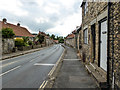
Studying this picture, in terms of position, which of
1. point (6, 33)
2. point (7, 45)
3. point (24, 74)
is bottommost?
point (24, 74)

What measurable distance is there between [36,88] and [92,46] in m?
5.00

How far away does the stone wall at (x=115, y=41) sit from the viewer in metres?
3.66

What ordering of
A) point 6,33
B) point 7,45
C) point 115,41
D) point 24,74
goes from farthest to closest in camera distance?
point 6,33, point 7,45, point 24,74, point 115,41

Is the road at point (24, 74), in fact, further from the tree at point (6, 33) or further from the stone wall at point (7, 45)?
the tree at point (6, 33)

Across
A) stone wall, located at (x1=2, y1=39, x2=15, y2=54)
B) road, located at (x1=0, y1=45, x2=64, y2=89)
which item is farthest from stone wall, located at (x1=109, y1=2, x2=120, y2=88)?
stone wall, located at (x1=2, y1=39, x2=15, y2=54)

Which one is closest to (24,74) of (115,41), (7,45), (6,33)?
(115,41)

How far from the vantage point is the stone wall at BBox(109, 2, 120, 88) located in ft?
12.0

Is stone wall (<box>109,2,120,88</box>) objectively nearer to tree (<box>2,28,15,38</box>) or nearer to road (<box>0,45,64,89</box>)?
road (<box>0,45,64,89</box>)

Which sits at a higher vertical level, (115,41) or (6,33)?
(6,33)

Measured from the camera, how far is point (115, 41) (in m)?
3.91

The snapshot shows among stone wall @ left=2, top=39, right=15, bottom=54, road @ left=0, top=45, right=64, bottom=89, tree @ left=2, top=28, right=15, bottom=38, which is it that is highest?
tree @ left=2, top=28, right=15, bottom=38

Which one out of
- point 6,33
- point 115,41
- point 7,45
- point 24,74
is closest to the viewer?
point 115,41

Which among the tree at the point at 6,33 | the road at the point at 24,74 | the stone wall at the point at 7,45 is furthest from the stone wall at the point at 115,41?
the tree at the point at 6,33

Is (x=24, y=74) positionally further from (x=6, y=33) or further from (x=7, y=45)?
(x=6, y=33)
